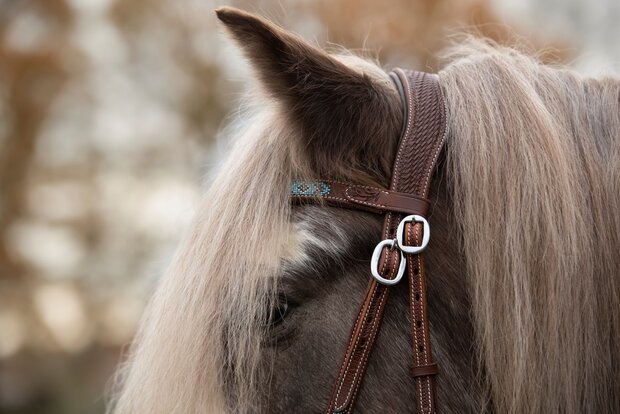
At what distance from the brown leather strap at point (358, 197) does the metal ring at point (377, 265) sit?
0.08m

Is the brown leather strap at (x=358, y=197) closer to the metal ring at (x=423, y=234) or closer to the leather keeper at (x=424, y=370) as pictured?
the metal ring at (x=423, y=234)

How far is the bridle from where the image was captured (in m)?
1.59

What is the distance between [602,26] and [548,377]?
16.3m

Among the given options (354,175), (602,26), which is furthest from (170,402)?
(602,26)

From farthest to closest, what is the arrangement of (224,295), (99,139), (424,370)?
(99,139)
(224,295)
(424,370)

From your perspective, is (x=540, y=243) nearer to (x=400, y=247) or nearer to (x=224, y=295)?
(x=400, y=247)

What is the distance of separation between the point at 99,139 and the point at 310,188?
14099 mm

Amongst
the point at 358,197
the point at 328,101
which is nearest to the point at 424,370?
the point at 358,197

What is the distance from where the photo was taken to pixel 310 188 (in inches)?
68.1

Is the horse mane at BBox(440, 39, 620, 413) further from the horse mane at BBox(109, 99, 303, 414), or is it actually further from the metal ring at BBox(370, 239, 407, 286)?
the horse mane at BBox(109, 99, 303, 414)

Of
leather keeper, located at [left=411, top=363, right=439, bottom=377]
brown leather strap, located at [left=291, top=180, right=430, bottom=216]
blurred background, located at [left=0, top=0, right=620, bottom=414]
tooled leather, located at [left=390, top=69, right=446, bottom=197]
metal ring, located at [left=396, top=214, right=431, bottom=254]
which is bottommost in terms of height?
leather keeper, located at [left=411, top=363, right=439, bottom=377]

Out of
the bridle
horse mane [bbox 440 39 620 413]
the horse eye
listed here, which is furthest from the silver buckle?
the horse eye

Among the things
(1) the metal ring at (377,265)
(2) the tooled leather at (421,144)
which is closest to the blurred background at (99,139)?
(2) the tooled leather at (421,144)

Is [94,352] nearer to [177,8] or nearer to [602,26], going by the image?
[177,8]
